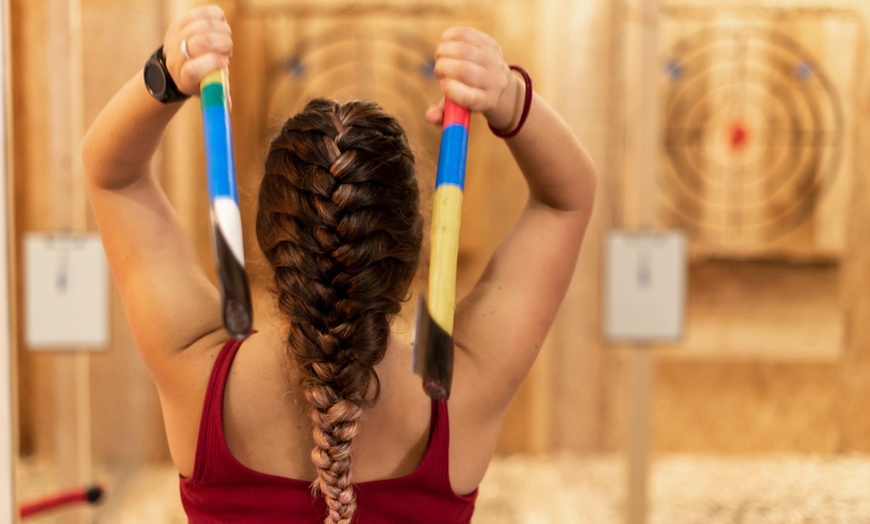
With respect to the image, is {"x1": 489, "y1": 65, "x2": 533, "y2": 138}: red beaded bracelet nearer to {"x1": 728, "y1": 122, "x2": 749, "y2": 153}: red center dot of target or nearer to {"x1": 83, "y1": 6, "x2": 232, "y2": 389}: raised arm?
{"x1": 83, "y1": 6, "x2": 232, "y2": 389}: raised arm

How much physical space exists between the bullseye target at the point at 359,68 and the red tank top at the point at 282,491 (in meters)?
1.10

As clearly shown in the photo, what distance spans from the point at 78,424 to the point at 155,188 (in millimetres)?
748

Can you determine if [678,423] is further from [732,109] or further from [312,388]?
[312,388]

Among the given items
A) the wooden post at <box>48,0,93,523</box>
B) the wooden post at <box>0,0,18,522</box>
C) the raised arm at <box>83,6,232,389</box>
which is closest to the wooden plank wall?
the wooden post at <box>48,0,93,523</box>

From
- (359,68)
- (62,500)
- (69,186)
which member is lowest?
(62,500)

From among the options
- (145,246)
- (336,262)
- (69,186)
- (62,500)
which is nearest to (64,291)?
(69,186)

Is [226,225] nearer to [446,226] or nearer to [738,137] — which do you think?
[446,226]

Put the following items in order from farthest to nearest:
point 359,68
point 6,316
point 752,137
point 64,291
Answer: point 752,137 < point 359,68 < point 64,291 < point 6,316

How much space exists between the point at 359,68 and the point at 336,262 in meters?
1.16

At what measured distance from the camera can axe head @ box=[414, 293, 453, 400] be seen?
413 millimetres

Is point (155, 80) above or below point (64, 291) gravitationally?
above

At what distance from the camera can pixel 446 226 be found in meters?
0.42

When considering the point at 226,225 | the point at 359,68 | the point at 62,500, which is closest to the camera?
the point at 226,225

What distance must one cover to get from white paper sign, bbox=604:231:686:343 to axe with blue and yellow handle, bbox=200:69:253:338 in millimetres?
782
